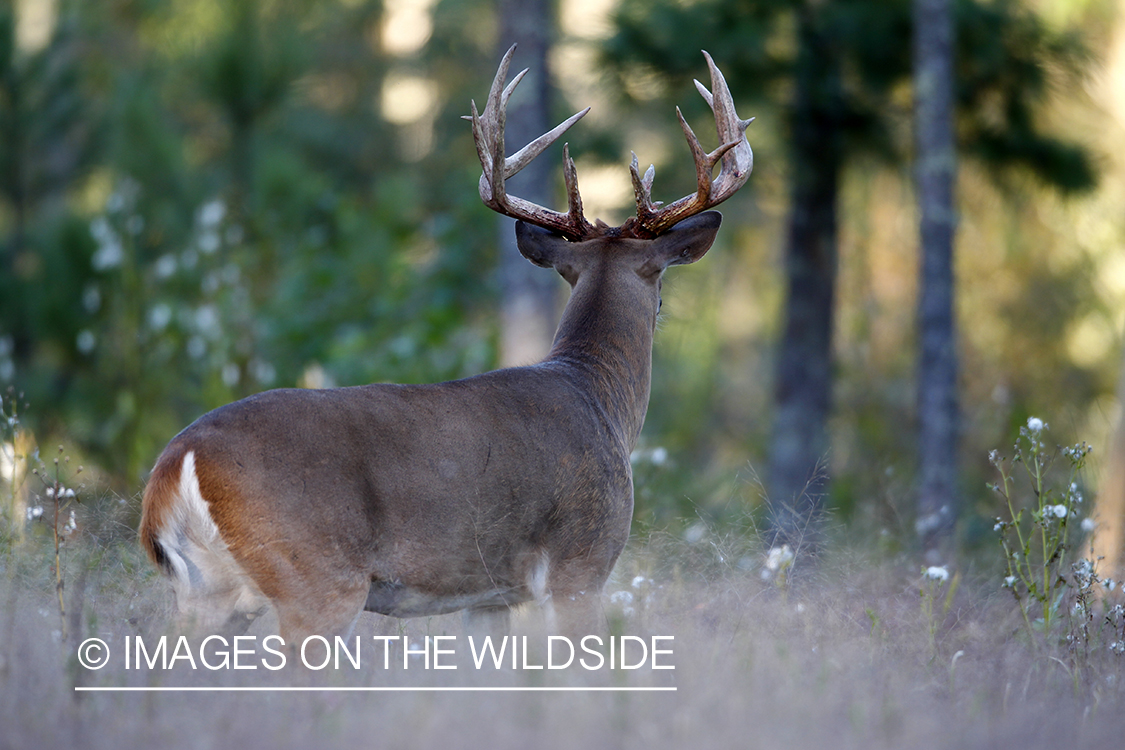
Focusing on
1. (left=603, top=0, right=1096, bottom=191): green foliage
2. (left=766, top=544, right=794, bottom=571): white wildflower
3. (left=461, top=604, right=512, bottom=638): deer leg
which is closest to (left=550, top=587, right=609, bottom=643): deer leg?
(left=461, top=604, right=512, bottom=638): deer leg

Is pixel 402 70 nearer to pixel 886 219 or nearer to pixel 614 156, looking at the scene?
pixel 886 219

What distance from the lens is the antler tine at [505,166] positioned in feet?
16.8

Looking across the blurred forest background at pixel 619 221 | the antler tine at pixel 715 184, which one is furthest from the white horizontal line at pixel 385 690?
the antler tine at pixel 715 184

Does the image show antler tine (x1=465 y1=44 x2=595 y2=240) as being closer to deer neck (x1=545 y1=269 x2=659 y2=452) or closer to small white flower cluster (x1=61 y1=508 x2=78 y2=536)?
deer neck (x1=545 y1=269 x2=659 y2=452)

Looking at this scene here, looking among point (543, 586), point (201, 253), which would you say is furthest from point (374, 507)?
point (201, 253)

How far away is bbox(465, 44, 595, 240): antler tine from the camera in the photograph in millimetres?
5113

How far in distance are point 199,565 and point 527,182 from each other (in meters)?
5.50

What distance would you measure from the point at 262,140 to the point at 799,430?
6910mm

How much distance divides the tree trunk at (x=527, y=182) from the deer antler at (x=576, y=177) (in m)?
3.08

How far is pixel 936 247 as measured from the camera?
9.06m

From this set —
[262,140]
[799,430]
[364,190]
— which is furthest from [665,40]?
[364,190]

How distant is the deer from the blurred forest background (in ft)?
4.08

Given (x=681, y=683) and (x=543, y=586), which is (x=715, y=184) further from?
(x=681, y=683)

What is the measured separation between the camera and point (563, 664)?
3768mm
